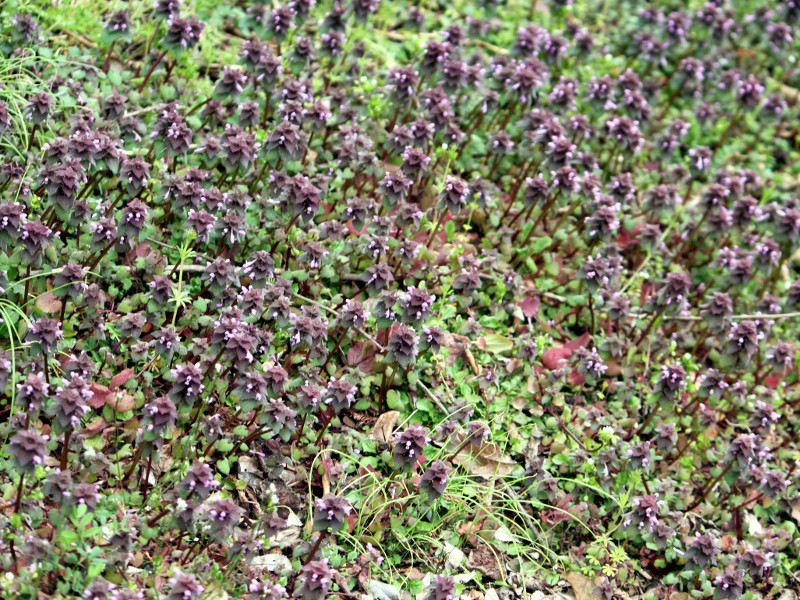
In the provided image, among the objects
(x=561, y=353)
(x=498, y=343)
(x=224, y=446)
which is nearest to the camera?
(x=224, y=446)

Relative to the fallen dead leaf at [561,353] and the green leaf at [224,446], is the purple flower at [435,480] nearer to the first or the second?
the green leaf at [224,446]

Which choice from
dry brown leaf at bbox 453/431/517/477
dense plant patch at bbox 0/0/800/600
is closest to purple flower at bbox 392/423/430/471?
dense plant patch at bbox 0/0/800/600

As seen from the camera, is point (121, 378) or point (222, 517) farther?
point (121, 378)

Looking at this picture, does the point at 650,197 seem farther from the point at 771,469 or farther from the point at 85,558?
the point at 85,558

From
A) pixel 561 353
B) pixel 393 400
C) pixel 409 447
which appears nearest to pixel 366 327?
pixel 393 400

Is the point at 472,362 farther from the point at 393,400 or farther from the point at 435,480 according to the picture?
the point at 435,480

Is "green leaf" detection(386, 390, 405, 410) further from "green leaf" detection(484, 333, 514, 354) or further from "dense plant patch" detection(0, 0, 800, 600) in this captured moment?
"green leaf" detection(484, 333, 514, 354)
